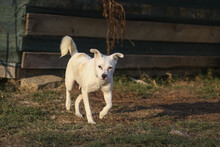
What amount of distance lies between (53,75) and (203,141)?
471 centimetres

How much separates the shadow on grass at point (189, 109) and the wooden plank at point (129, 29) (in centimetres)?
257

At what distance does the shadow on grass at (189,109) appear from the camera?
673 centimetres

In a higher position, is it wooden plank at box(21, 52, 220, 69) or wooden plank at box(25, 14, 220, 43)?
wooden plank at box(25, 14, 220, 43)

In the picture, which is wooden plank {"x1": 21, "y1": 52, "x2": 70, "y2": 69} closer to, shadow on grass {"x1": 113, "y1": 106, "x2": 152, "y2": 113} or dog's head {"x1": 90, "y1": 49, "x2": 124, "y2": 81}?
shadow on grass {"x1": 113, "y1": 106, "x2": 152, "y2": 113}

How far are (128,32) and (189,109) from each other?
9.55ft

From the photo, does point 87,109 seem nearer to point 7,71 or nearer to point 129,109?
point 129,109

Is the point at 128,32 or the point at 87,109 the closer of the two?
the point at 87,109

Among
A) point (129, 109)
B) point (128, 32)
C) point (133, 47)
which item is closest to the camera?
point (129, 109)

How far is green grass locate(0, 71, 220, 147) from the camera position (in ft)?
15.2

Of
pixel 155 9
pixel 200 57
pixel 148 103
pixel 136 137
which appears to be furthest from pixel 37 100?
pixel 200 57

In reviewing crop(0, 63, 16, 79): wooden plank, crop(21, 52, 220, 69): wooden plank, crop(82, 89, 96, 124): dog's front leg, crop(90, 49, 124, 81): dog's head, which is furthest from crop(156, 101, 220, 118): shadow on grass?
crop(0, 63, 16, 79): wooden plank

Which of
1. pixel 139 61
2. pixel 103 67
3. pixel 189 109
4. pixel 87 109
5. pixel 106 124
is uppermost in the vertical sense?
pixel 103 67

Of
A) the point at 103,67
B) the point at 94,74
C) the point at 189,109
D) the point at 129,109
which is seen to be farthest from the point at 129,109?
the point at 103,67

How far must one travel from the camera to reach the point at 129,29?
936cm
